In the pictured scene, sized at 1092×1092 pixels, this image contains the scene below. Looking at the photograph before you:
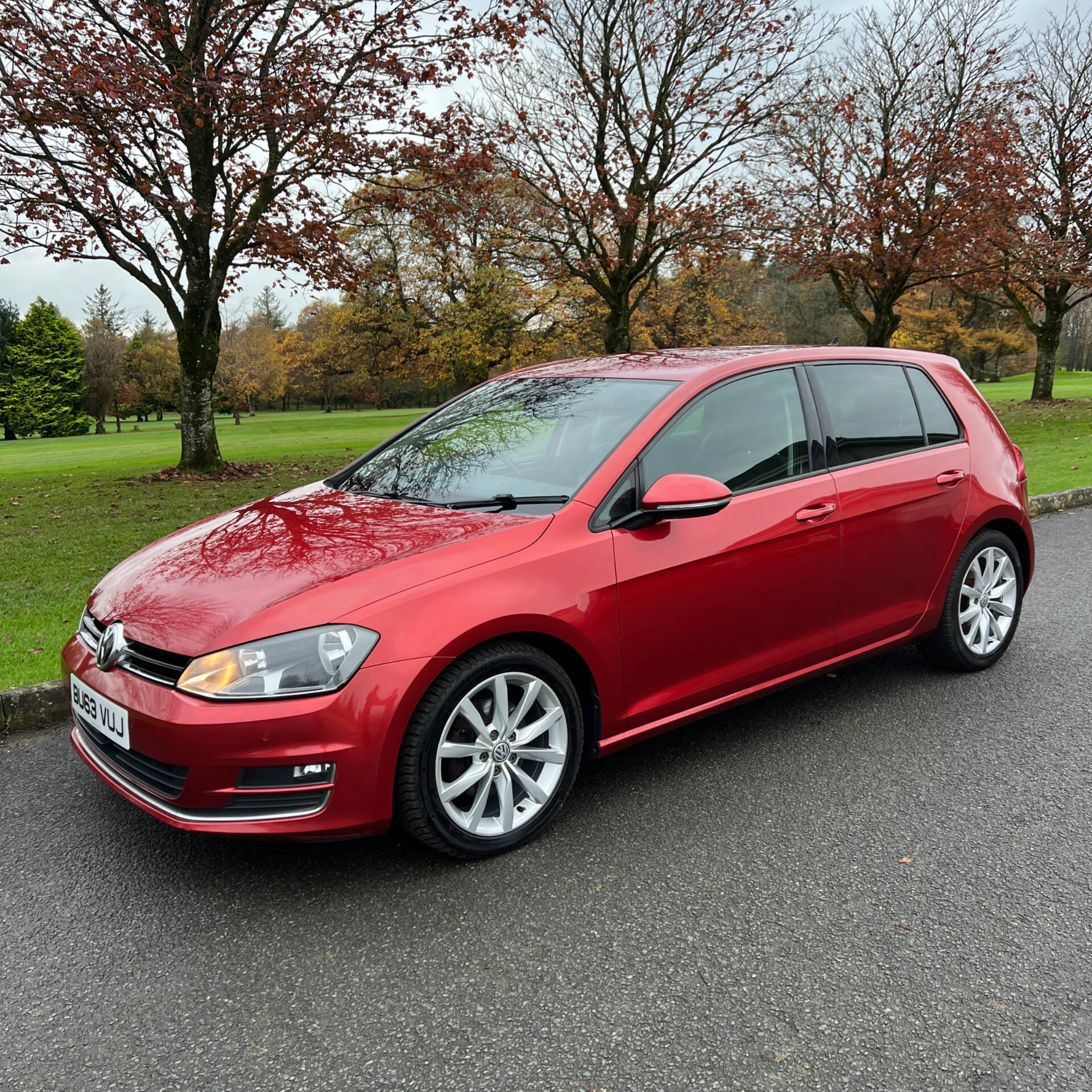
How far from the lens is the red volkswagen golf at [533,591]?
2.68 meters

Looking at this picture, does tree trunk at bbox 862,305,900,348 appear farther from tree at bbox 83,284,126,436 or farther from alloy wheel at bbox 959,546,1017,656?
tree at bbox 83,284,126,436

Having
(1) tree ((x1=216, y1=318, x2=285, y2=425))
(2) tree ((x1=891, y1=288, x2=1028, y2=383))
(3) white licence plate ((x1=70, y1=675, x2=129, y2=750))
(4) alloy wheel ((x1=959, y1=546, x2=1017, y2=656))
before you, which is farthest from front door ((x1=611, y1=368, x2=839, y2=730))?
(1) tree ((x1=216, y1=318, x2=285, y2=425))

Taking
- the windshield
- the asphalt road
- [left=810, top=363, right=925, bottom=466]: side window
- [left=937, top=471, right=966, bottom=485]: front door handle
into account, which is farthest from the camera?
[left=937, top=471, right=966, bottom=485]: front door handle

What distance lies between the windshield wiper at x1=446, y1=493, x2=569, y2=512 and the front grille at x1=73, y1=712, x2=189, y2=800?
4.49ft

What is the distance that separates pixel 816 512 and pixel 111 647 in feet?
9.01

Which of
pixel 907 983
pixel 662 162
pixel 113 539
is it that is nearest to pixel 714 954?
pixel 907 983

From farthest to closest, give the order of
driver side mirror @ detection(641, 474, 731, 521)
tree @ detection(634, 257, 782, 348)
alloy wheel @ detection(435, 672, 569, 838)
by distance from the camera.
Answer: tree @ detection(634, 257, 782, 348), driver side mirror @ detection(641, 474, 731, 521), alloy wheel @ detection(435, 672, 569, 838)

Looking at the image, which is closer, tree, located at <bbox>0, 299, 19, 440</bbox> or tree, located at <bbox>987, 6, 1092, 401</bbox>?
tree, located at <bbox>987, 6, 1092, 401</bbox>

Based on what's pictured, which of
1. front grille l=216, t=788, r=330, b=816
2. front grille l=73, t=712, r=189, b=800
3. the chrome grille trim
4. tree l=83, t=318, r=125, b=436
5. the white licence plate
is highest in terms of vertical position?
tree l=83, t=318, r=125, b=436

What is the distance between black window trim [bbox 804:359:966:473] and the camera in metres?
3.99

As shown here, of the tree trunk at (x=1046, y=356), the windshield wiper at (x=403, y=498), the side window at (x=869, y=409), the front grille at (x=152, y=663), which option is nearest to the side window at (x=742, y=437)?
the side window at (x=869, y=409)

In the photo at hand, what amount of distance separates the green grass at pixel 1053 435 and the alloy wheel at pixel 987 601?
226 inches

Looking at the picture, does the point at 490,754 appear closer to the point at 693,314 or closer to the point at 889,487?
the point at 889,487

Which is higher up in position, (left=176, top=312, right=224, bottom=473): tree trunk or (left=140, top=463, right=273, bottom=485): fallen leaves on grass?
(left=176, top=312, right=224, bottom=473): tree trunk
